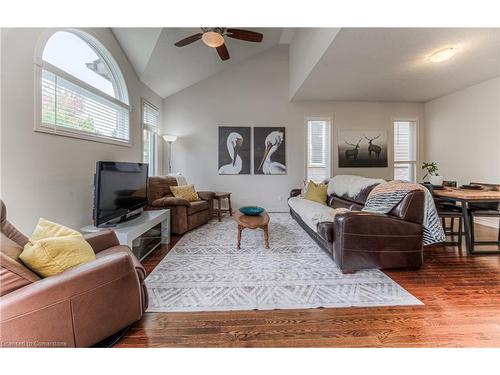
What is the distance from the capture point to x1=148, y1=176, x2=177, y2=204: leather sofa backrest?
381cm

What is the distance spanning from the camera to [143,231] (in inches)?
97.6

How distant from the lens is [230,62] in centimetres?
493

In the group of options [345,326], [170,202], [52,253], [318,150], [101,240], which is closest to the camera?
[52,253]

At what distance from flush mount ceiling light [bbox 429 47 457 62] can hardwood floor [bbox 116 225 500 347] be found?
9.37ft

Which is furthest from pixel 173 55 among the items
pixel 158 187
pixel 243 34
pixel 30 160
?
pixel 30 160

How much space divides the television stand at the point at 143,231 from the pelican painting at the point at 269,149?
8.68 feet

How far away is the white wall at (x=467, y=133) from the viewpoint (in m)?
3.77

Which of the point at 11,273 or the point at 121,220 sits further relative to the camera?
the point at 121,220

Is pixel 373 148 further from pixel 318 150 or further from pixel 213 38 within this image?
pixel 213 38

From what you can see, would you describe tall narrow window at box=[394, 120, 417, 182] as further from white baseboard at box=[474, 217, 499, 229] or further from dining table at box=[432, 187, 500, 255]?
dining table at box=[432, 187, 500, 255]

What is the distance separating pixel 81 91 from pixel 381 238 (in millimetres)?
3711

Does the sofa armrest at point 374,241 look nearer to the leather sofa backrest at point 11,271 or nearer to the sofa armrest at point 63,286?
the sofa armrest at point 63,286

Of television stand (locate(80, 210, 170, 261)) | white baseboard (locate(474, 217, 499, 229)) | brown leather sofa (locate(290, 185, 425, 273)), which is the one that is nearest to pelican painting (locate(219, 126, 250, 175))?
television stand (locate(80, 210, 170, 261))

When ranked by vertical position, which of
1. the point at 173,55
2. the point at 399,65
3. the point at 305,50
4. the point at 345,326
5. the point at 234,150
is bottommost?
the point at 345,326
